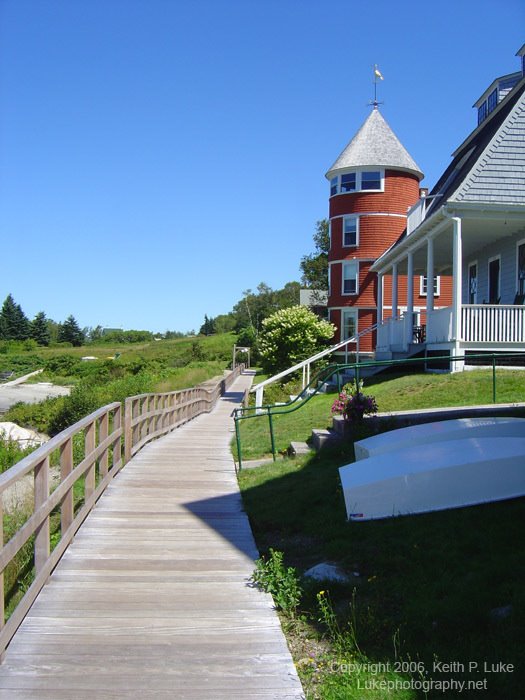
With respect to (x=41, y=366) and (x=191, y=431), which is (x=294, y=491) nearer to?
(x=191, y=431)

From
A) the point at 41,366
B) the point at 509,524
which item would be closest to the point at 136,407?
the point at 509,524

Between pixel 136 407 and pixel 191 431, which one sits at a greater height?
pixel 136 407

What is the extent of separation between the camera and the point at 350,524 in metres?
6.38

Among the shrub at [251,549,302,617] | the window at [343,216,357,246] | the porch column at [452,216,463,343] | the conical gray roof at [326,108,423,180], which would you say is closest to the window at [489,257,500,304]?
the porch column at [452,216,463,343]

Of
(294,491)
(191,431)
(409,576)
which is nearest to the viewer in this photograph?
(409,576)

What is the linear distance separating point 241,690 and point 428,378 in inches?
499

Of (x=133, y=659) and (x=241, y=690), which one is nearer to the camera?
(x=241, y=690)

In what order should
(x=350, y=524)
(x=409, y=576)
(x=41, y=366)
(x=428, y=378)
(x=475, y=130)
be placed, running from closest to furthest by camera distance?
(x=409, y=576), (x=350, y=524), (x=428, y=378), (x=475, y=130), (x=41, y=366)

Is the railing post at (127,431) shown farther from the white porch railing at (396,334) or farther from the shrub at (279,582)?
the white porch railing at (396,334)

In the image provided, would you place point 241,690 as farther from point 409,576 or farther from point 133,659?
point 409,576

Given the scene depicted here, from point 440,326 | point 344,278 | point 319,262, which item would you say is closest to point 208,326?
point 319,262

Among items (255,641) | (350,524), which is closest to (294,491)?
(350,524)

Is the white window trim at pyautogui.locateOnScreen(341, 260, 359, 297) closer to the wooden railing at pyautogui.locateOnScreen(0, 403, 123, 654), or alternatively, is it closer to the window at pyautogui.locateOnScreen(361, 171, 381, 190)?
the window at pyautogui.locateOnScreen(361, 171, 381, 190)

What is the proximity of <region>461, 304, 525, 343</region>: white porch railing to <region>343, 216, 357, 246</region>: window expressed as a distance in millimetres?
18613
